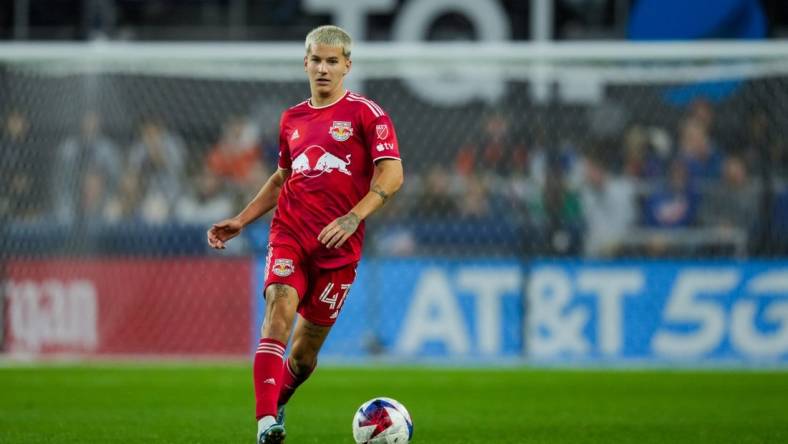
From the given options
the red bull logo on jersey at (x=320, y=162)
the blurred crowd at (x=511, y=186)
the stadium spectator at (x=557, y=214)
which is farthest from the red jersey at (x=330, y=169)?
the stadium spectator at (x=557, y=214)

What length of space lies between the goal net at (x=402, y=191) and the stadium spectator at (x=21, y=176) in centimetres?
2

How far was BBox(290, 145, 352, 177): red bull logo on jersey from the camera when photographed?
6.27m

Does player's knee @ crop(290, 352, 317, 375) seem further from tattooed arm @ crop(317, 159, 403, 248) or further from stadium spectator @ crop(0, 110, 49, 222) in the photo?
stadium spectator @ crop(0, 110, 49, 222)

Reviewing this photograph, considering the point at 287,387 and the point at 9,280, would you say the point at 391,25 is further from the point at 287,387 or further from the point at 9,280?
the point at 287,387

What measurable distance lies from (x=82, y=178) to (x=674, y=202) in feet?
21.1

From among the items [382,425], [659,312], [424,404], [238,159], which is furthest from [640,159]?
[382,425]

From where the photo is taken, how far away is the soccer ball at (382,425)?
5.97 meters

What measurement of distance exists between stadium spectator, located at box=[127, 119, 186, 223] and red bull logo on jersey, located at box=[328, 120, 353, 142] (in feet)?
25.5

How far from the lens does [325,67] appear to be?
20.4ft

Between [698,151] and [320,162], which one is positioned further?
[698,151]

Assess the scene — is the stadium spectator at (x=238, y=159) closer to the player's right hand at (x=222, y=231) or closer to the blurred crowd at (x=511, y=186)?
the blurred crowd at (x=511, y=186)

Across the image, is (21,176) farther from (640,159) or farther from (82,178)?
(640,159)

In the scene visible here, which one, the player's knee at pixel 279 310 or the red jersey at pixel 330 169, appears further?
the red jersey at pixel 330 169

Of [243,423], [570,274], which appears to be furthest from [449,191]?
[243,423]
